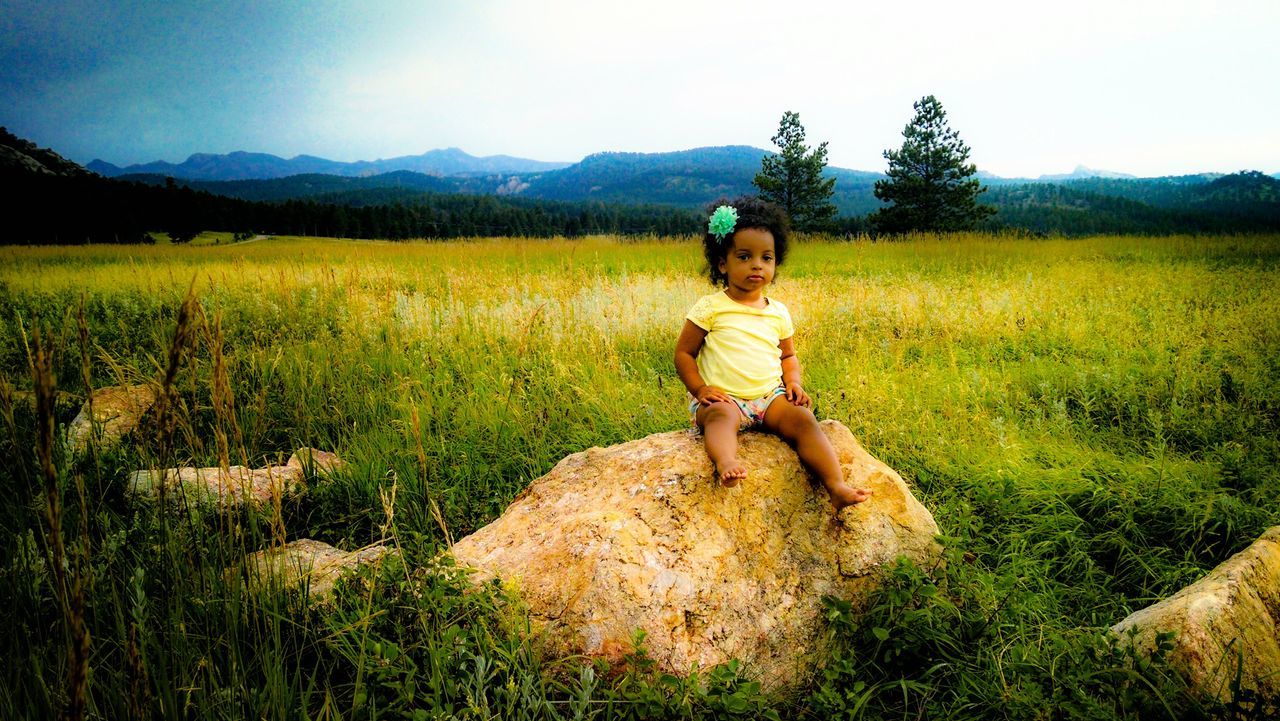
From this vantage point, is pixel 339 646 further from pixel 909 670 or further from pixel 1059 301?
pixel 1059 301

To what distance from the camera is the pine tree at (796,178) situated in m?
33.2

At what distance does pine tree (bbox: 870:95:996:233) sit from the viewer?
3419 centimetres

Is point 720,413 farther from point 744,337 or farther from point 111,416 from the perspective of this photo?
point 111,416

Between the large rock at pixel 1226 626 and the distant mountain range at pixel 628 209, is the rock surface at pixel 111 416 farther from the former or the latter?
the distant mountain range at pixel 628 209

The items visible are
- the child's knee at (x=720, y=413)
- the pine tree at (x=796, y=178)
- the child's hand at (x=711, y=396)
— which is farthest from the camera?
the pine tree at (x=796, y=178)

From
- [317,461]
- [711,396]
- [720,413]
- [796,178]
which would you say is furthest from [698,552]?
[796,178]

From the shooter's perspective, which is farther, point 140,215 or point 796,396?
point 140,215

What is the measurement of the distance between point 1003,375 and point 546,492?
4535mm

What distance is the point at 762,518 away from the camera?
7.37 feet

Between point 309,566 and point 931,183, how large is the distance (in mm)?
41377

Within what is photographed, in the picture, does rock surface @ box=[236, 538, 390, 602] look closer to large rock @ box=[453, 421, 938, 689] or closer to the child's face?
large rock @ box=[453, 421, 938, 689]

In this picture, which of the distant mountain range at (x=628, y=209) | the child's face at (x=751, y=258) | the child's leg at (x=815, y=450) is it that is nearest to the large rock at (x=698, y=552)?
the child's leg at (x=815, y=450)

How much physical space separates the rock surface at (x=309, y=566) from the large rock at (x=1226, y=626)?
8.89 feet

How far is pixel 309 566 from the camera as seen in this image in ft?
6.49
